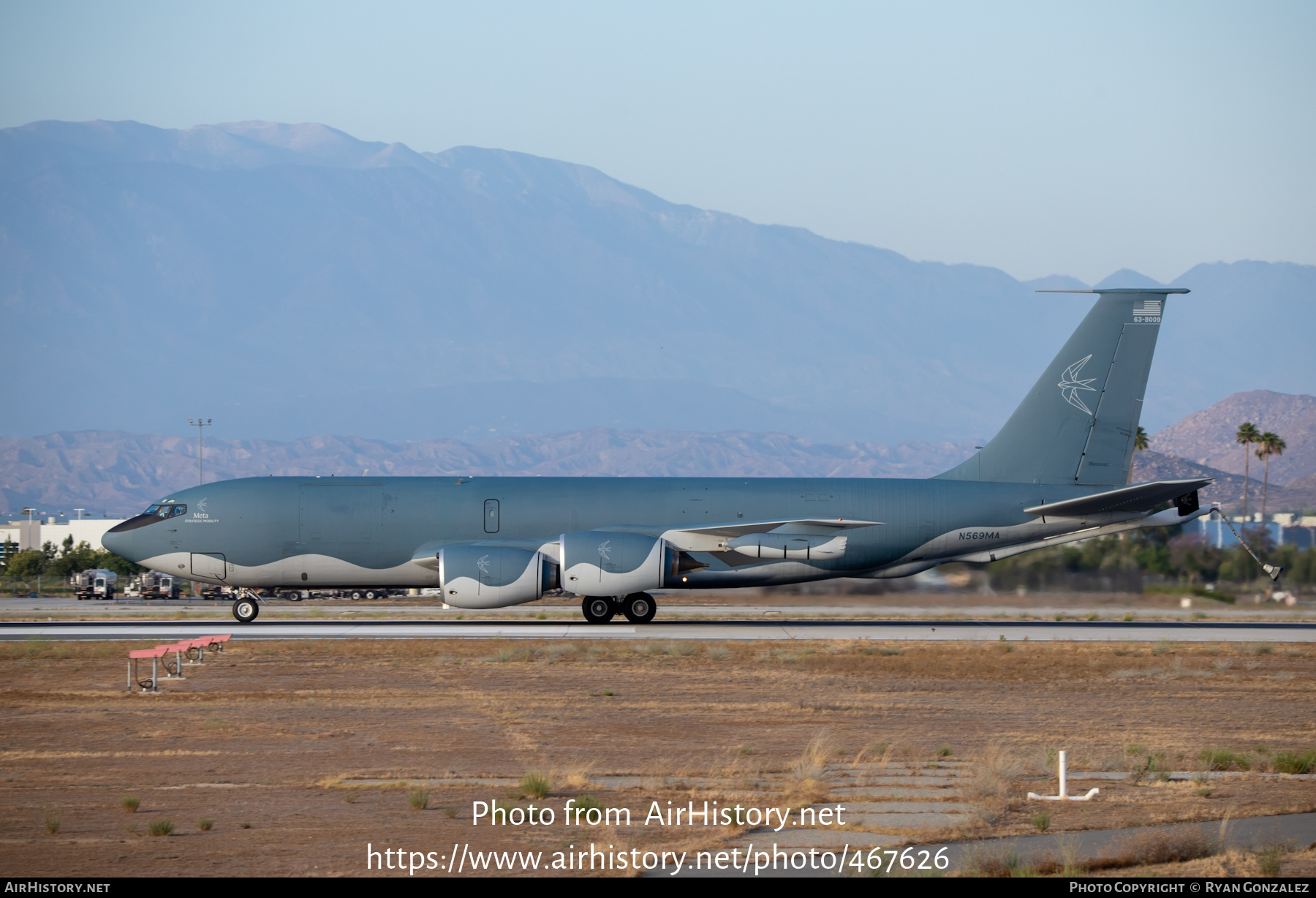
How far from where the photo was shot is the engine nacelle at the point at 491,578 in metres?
33.1

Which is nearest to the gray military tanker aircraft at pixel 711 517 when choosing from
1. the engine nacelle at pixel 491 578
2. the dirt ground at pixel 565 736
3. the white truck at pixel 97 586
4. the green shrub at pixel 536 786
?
the engine nacelle at pixel 491 578

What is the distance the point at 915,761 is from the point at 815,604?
24.4 metres

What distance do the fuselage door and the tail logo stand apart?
24564 mm

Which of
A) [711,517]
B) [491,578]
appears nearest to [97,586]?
[491,578]

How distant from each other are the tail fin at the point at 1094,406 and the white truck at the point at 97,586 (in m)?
55.7

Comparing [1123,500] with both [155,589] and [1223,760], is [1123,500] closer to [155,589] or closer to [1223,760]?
[1223,760]

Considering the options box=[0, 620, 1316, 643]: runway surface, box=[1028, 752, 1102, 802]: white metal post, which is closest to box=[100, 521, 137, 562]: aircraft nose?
box=[0, 620, 1316, 643]: runway surface

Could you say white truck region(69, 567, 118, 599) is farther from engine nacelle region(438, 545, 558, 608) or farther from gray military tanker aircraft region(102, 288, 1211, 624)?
engine nacelle region(438, 545, 558, 608)

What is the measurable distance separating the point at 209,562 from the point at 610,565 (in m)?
11.5

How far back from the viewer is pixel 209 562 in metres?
35.6

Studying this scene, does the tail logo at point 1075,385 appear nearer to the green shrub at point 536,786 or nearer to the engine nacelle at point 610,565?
the engine nacelle at point 610,565

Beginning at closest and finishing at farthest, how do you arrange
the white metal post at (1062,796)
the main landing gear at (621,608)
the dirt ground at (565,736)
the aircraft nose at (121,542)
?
the dirt ground at (565,736) → the white metal post at (1062,796) → the main landing gear at (621,608) → the aircraft nose at (121,542)

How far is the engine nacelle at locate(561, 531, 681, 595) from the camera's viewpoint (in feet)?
110

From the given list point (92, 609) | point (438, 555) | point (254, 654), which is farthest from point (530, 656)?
point (92, 609)
